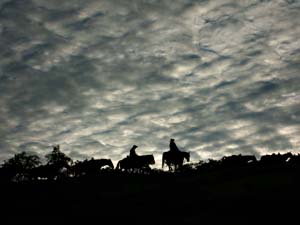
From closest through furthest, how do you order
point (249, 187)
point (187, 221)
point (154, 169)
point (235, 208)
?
1. point (187, 221)
2. point (235, 208)
3. point (249, 187)
4. point (154, 169)

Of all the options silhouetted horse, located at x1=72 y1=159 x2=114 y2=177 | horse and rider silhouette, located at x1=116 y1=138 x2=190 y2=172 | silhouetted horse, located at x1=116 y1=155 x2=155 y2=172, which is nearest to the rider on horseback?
horse and rider silhouette, located at x1=116 y1=138 x2=190 y2=172

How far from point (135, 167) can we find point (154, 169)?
1.68 m

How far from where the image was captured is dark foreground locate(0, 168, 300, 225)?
49.2 ft

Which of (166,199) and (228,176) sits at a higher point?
(228,176)

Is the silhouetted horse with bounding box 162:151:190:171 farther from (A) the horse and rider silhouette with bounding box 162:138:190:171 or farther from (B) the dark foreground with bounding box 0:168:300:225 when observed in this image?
(B) the dark foreground with bounding box 0:168:300:225

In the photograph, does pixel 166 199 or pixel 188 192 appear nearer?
pixel 166 199

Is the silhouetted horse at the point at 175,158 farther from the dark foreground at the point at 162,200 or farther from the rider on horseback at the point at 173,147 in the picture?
the dark foreground at the point at 162,200

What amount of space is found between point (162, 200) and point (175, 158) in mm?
12326

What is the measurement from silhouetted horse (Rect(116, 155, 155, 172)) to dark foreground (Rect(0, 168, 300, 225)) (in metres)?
6.79

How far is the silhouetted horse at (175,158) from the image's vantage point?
30.1 m

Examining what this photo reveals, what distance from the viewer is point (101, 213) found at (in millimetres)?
16156

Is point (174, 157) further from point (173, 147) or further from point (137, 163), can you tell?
point (137, 163)

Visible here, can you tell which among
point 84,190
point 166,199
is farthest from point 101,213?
point 84,190

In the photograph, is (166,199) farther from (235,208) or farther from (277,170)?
(277,170)
